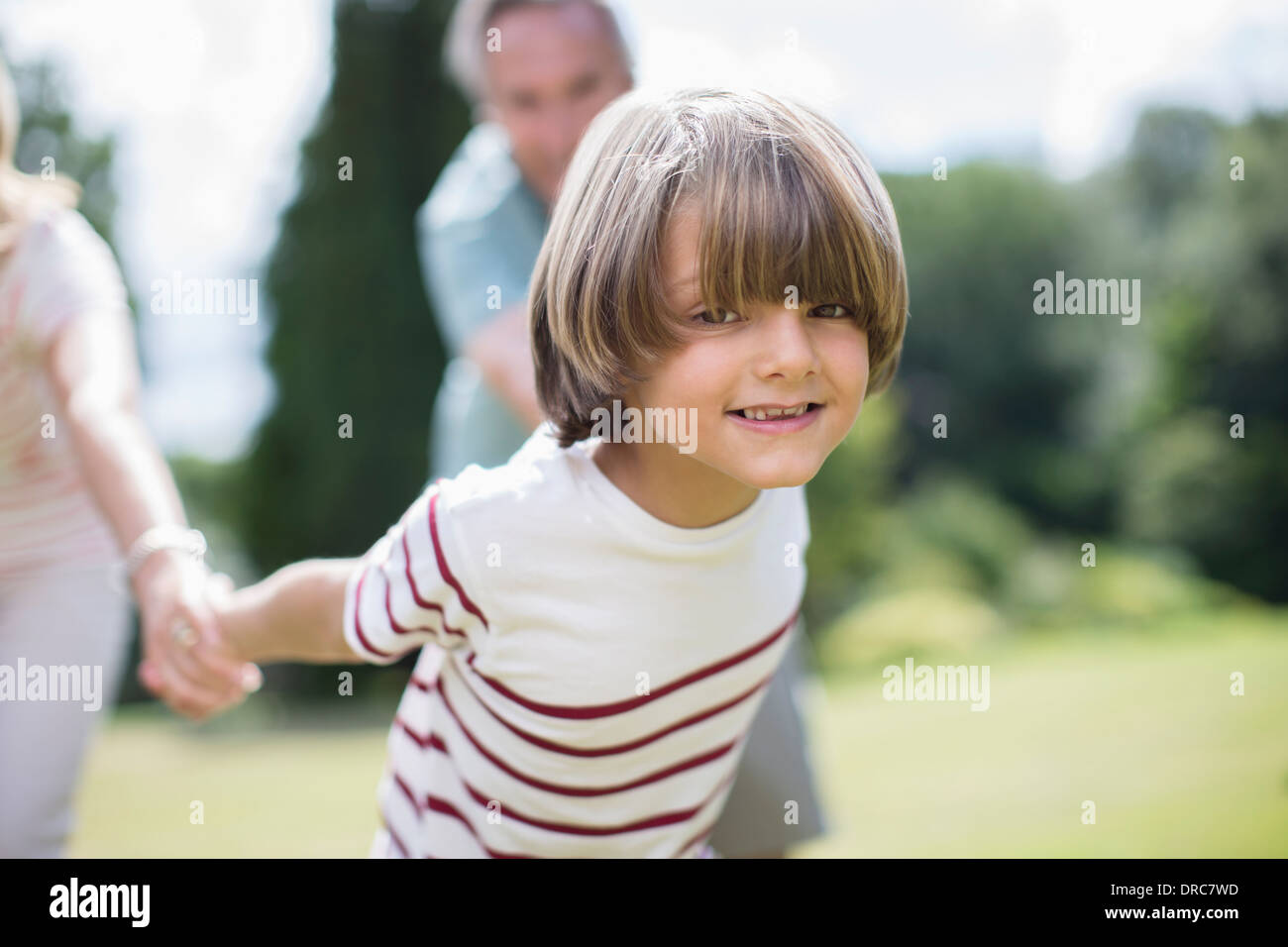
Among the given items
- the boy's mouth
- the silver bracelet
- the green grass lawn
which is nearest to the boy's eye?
the boy's mouth

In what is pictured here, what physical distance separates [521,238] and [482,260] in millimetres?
121

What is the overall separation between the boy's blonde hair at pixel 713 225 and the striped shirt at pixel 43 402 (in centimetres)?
129

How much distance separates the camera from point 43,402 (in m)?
2.55

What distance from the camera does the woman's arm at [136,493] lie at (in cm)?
220

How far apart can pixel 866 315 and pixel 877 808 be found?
4.02m

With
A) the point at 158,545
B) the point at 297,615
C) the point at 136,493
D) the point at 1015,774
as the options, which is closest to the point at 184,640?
the point at 158,545

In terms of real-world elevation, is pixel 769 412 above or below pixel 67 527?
above

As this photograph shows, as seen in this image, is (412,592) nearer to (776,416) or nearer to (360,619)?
(360,619)

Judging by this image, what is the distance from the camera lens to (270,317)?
11930mm

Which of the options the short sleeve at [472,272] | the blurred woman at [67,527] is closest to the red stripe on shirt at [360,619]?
the blurred woman at [67,527]

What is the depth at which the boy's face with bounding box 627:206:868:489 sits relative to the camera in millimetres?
1522

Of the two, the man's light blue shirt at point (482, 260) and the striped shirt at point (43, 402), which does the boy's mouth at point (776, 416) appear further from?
the striped shirt at point (43, 402)
